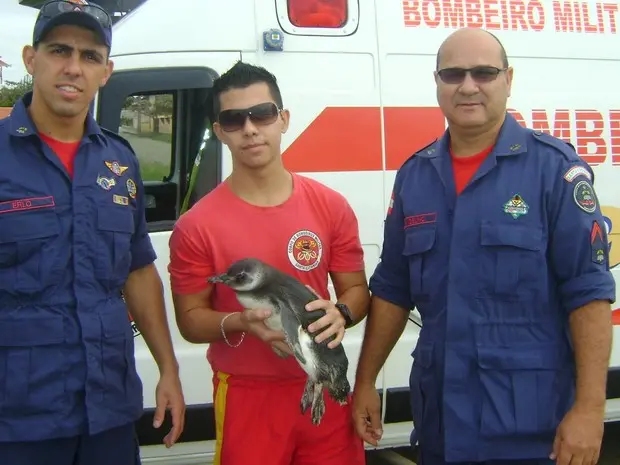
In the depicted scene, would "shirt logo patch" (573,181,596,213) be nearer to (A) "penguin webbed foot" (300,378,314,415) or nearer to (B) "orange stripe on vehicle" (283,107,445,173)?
(A) "penguin webbed foot" (300,378,314,415)

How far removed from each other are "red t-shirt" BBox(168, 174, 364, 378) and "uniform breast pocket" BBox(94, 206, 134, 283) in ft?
0.48

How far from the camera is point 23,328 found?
6.18 feet

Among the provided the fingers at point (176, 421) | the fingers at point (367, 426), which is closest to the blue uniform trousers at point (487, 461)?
the fingers at point (367, 426)

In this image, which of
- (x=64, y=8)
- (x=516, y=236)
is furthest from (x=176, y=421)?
(x=64, y=8)

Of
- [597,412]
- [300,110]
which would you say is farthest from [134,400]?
[300,110]

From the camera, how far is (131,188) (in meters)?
2.22

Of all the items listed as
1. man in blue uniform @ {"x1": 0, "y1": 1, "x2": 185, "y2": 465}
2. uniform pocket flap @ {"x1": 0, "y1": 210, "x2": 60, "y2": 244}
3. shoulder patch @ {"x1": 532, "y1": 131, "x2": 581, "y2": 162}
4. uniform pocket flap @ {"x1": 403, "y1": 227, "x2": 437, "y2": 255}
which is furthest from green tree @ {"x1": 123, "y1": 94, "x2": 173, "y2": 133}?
shoulder patch @ {"x1": 532, "y1": 131, "x2": 581, "y2": 162}

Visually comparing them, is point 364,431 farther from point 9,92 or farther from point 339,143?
Result: point 9,92

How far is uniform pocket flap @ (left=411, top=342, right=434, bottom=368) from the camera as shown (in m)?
2.05

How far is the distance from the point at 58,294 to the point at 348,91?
1797 millimetres

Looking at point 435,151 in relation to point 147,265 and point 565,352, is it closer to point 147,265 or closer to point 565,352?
point 565,352

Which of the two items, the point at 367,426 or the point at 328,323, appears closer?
the point at 328,323

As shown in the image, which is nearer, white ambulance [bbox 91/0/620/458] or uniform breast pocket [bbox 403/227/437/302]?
uniform breast pocket [bbox 403/227/437/302]

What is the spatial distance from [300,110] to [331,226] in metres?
1.17
